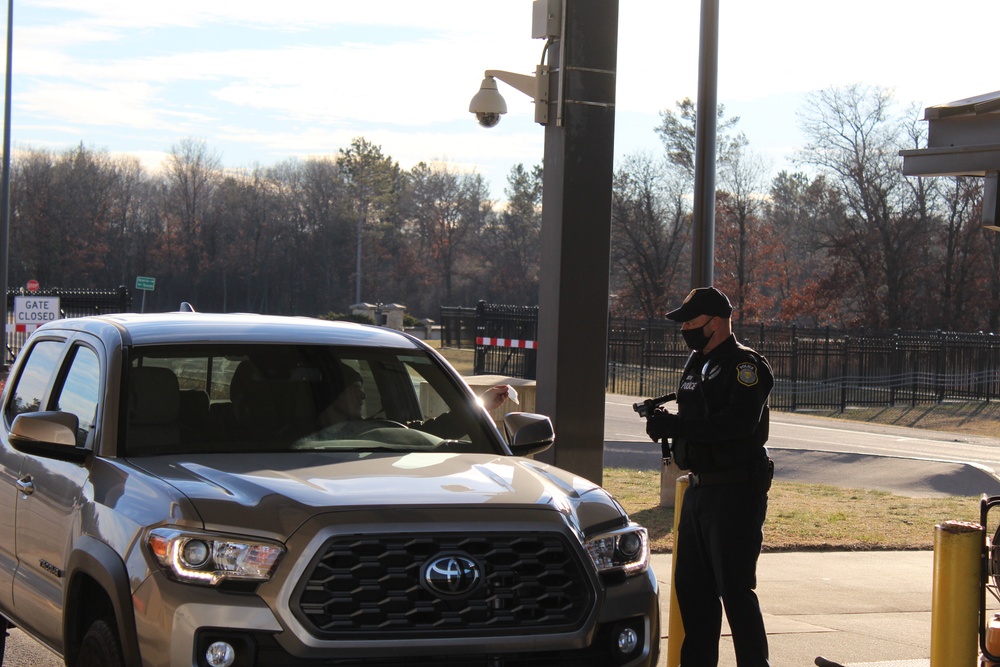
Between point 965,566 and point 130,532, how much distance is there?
10.6 ft

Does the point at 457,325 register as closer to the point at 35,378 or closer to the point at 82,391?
the point at 35,378

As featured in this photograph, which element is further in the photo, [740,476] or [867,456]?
[867,456]

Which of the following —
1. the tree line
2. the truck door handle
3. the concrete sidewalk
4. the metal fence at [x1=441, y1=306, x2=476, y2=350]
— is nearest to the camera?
the truck door handle

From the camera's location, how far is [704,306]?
541 cm

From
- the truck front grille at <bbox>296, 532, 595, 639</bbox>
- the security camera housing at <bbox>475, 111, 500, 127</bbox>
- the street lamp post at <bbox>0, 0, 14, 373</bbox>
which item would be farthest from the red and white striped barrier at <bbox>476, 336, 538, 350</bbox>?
the truck front grille at <bbox>296, 532, 595, 639</bbox>

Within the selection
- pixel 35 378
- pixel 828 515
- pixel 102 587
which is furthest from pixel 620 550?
pixel 828 515

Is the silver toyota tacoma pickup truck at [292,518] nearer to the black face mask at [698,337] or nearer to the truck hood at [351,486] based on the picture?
the truck hood at [351,486]

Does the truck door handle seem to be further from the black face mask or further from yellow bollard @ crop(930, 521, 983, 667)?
yellow bollard @ crop(930, 521, 983, 667)

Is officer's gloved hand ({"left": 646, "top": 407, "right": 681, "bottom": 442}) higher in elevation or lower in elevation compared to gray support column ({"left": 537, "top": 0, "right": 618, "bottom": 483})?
lower

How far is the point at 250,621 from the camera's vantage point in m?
3.64

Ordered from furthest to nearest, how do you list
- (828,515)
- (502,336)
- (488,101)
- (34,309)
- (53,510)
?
(502,336) < (34,309) < (828,515) < (488,101) < (53,510)

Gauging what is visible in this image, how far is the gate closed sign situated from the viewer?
2716 centimetres

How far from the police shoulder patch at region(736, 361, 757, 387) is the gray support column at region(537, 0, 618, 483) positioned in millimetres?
2704

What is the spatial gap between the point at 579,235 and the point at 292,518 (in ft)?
15.1
